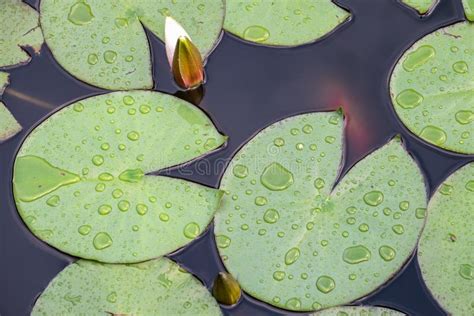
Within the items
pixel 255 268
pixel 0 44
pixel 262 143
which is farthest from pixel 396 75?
pixel 0 44

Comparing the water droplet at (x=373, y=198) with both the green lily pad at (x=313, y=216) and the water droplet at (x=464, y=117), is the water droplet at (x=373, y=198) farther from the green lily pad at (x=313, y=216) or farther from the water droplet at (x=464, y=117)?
the water droplet at (x=464, y=117)

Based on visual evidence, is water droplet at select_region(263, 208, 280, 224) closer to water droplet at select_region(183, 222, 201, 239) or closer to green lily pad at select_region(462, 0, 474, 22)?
water droplet at select_region(183, 222, 201, 239)

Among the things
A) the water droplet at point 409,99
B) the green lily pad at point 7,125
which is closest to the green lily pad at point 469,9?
the water droplet at point 409,99

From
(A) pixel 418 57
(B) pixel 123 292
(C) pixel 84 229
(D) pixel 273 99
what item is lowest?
(B) pixel 123 292

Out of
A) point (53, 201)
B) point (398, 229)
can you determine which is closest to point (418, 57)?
point (398, 229)

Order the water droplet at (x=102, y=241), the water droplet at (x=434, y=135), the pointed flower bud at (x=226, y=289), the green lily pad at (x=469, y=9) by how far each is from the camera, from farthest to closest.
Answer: the green lily pad at (x=469, y=9) → the water droplet at (x=434, y=135) → the water droplet at (x=102, y=241) → the pointed flower bud at (x=226, y=289)

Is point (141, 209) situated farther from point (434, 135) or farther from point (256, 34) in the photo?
point (434, 135)
